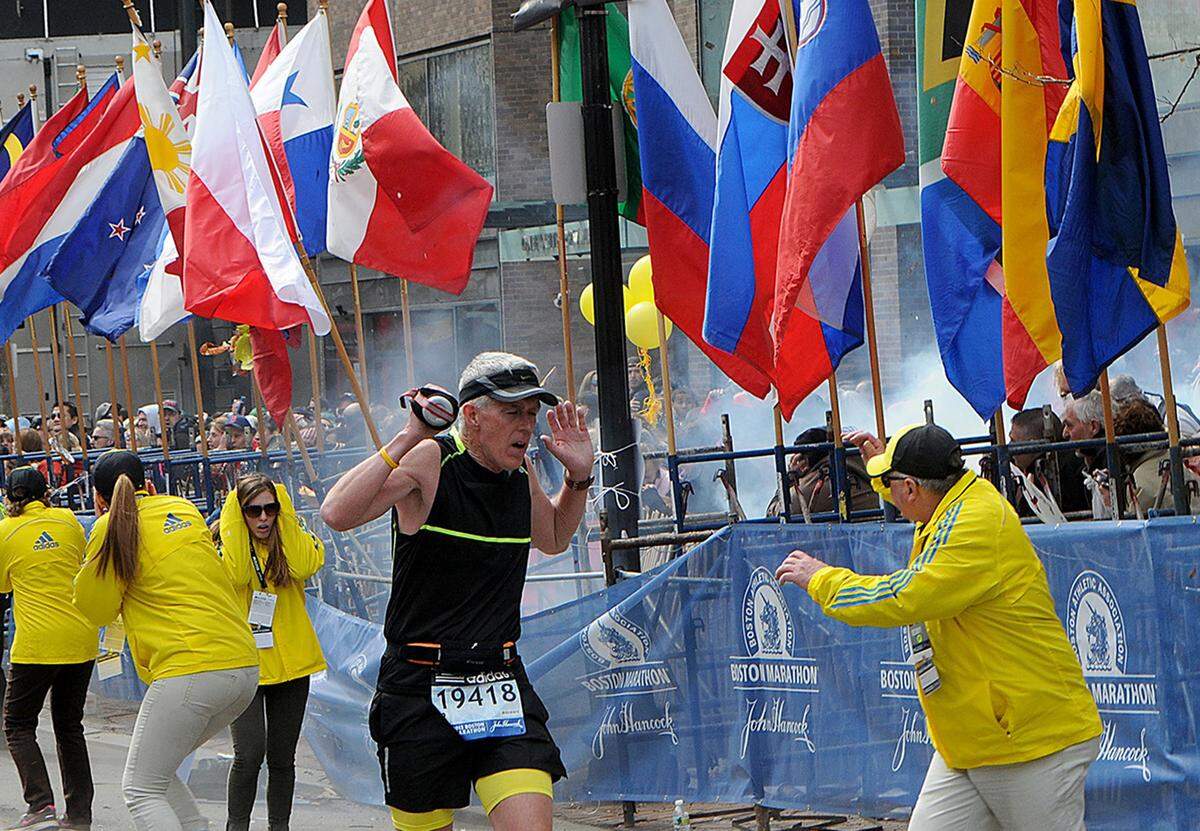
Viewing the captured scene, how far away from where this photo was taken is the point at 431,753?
5160mm

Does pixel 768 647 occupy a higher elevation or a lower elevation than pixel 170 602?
lower

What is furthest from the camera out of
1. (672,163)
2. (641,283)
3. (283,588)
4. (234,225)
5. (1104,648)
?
(641,283)

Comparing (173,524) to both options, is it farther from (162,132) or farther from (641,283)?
(641,283)

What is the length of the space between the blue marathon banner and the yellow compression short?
254 centimetres

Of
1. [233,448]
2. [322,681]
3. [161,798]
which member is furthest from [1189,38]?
[161,798]

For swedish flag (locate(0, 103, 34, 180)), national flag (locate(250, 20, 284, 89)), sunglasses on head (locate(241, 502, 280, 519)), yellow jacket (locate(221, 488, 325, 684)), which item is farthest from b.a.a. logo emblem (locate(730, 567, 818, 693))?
swedish flag (locate(0, 103, 34, 180))

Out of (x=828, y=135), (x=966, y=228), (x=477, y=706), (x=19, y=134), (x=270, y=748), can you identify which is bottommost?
(x=270, y=748)

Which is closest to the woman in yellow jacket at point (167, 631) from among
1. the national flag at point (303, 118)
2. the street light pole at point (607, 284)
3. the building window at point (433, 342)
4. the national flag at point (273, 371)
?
the street light pole at point (607, 284)

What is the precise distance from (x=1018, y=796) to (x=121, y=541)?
3923 mm

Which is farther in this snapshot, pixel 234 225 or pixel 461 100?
pixel 461 100

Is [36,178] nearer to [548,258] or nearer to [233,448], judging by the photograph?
[233,448]

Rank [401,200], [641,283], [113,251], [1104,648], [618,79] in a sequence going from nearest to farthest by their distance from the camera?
[1104,648] → [618,79] → [401,200] → [113,251] → [641,283]

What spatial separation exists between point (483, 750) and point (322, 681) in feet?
15.8

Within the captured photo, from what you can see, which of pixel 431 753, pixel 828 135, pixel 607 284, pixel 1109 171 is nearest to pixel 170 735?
pixel 431 753
